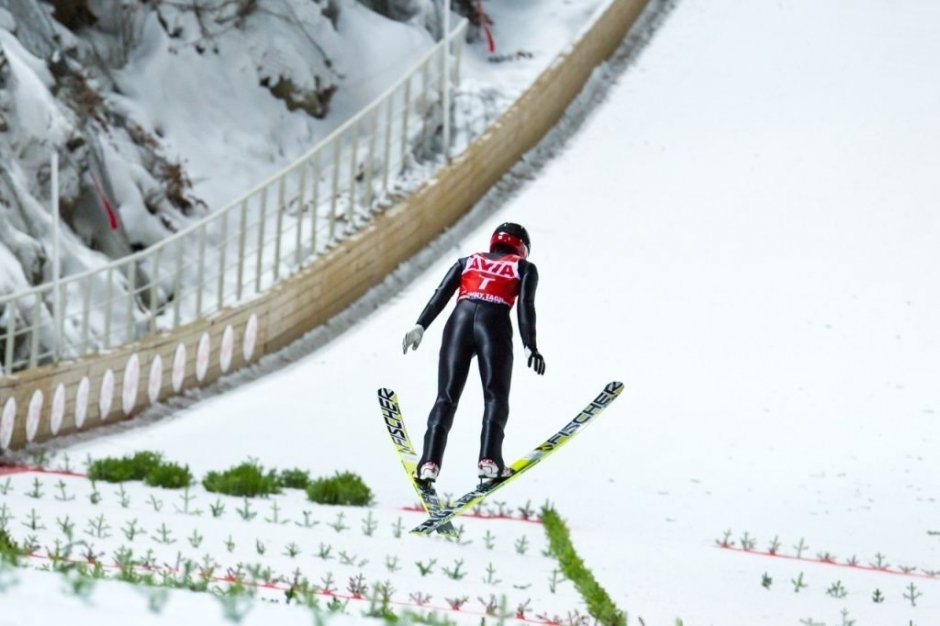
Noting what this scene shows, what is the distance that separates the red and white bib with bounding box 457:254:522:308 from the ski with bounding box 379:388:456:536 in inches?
35.7

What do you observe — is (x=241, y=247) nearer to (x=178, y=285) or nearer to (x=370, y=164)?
(x=178, y=285)

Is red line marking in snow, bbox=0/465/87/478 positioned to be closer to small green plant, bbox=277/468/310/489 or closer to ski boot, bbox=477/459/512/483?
small green plant, bbox=277/468/310/489

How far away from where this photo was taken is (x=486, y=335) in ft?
23.4

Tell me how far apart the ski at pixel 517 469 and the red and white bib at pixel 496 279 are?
77 cm

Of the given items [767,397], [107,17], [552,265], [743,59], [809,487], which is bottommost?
[809,487]

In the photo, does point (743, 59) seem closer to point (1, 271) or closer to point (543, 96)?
point (543, 96)

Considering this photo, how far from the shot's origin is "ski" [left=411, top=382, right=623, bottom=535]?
7281 mm

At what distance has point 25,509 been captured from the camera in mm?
9289

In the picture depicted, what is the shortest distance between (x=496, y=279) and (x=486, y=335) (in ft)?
0.82

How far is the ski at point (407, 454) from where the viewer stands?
7.34 m

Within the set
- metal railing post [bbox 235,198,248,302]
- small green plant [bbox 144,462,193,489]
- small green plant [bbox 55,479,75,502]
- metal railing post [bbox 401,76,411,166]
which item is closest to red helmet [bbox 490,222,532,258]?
small green plant [bbox 55,479,75,502]

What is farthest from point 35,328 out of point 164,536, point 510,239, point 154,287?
point 510,239

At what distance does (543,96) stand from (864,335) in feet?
20.3

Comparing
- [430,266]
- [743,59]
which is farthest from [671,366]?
[743,59]
